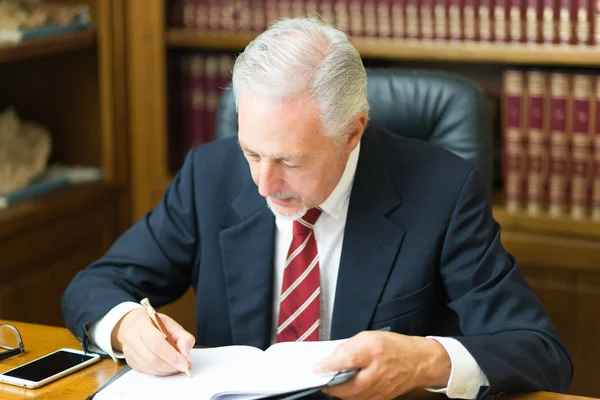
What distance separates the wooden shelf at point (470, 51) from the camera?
101 inches

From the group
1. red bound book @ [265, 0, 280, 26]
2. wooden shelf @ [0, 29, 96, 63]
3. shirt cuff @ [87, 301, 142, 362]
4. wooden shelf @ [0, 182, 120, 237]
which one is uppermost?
red bound book @ [265, 0, 280, 26]

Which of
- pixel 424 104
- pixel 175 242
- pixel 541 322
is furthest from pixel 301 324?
pixel 424 104

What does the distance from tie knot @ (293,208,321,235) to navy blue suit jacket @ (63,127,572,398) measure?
0.18 ft

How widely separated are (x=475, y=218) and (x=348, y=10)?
1.28 m

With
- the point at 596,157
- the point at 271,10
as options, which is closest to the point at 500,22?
the point at 596,157

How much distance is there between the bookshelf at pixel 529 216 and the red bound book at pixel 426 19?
0.15 feet

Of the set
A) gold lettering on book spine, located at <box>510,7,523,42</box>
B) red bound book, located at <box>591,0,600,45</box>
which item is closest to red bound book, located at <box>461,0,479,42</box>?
gold lettering on book spine, located at <box>510,7,523,42</box>

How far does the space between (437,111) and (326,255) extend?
0.43m

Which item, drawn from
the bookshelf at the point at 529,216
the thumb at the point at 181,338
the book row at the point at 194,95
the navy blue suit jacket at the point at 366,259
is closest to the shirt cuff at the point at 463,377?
the navy blue suit jacket at the point at 366,259

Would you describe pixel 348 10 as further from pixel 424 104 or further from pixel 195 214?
pixel 195 214

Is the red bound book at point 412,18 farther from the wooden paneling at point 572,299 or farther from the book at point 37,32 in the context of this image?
the book at point 37,32

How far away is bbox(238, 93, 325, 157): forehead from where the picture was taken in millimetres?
1525

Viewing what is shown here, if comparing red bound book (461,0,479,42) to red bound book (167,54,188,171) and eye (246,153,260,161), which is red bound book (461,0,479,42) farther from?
eye (246,153,260,161)

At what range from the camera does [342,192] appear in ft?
5.77
